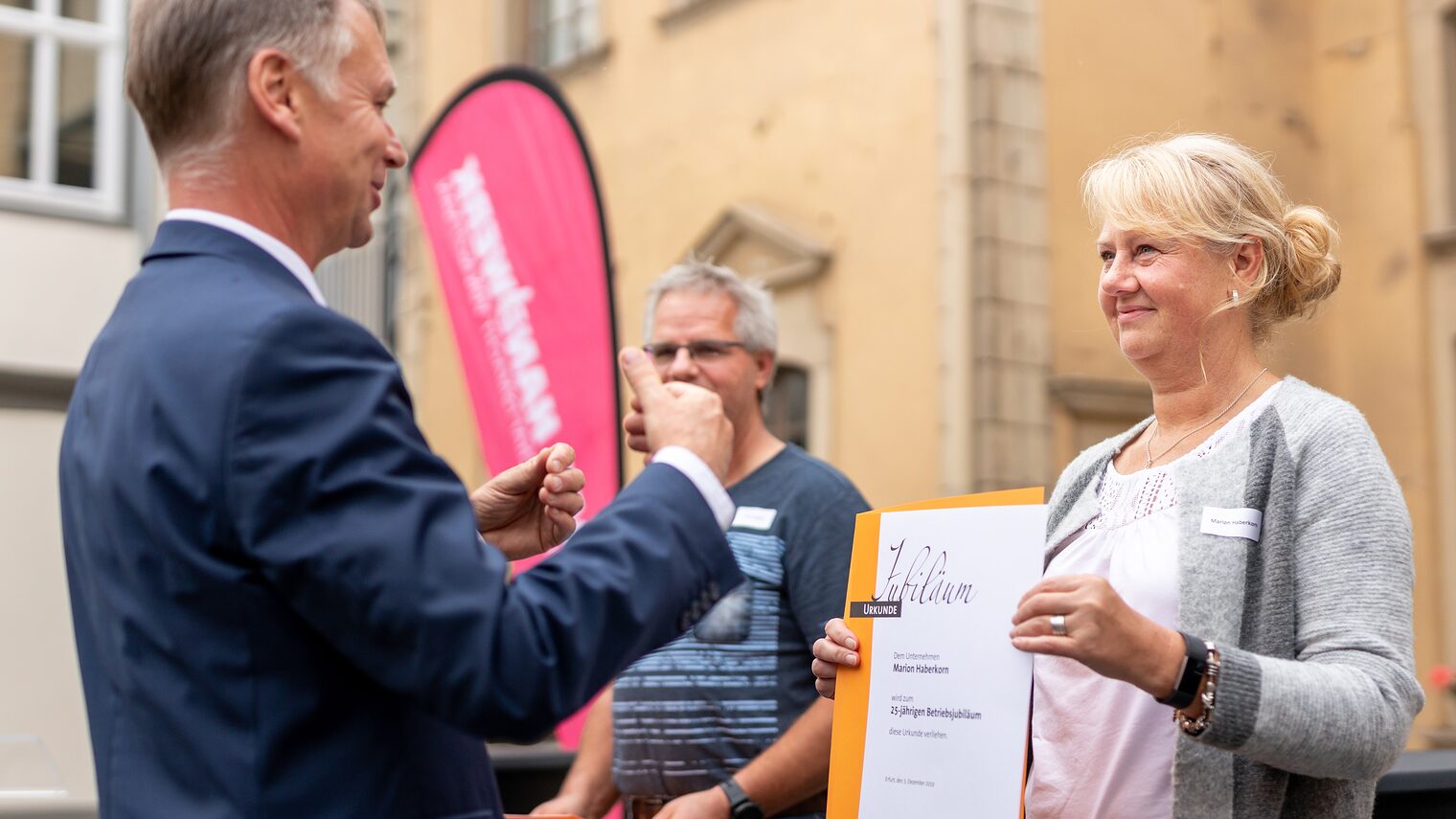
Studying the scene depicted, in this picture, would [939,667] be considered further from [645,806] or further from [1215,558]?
[645,806]

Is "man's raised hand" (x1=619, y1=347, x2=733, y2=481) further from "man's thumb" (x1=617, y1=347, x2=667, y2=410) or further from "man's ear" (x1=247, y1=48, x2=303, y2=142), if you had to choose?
"man's ear" (x1=247, y1=48, x2=303, y2=142)

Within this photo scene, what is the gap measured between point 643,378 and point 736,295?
1822 millimetres

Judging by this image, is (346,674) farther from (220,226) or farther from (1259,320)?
(1259,320)

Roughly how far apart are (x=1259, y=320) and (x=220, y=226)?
138 centimetres

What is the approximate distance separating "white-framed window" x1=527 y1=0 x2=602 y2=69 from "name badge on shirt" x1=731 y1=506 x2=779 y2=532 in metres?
9.02

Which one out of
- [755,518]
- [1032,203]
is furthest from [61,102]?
[755,518]

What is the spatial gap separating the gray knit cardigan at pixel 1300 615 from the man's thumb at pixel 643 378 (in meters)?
0.70

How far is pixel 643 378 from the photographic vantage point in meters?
1.69

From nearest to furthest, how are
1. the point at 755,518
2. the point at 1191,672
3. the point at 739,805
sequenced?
the point at 1191,672 < the point at 739,805 < the point at 755,518

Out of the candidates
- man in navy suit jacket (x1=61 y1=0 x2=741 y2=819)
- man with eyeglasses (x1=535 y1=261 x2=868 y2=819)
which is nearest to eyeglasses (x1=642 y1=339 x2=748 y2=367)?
man with eyeglasses (x1=535 y1=261 x2=868 y2=819)

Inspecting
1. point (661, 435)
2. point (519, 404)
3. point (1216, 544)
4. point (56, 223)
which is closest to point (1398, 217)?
point (519, 404)

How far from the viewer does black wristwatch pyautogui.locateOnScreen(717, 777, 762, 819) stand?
2.79 meters

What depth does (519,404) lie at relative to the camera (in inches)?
253

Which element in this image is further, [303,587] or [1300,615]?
[1300,615]
